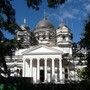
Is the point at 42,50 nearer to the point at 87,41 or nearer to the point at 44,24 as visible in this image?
the point at 44,24

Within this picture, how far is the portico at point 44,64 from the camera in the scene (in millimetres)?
79188

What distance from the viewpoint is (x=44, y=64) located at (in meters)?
81.9

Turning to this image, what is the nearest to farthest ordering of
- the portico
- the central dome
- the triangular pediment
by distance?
the triangular pediment, the portico, the central dome

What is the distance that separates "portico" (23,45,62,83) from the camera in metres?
79.2

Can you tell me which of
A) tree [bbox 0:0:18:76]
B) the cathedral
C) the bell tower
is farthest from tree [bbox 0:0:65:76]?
the bell tower

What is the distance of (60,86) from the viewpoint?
80.6ft

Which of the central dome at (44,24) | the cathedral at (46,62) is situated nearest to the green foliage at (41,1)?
the cathedral at (46,62)

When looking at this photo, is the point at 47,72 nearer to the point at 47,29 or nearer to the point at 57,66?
the point at 57,66

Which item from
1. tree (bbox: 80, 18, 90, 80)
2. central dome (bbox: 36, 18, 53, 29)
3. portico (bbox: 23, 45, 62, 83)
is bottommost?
tree (bbox: 80, 18, 90, 80)

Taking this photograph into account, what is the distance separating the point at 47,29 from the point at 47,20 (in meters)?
5.97

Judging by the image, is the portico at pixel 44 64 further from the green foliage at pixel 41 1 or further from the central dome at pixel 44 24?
the green foliage at pixel 41 1

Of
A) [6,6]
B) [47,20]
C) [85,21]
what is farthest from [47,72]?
[6,6]

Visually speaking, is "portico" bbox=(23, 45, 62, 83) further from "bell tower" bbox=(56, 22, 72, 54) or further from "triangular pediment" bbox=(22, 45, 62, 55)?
"bell tower" bbox=(56, 22, 72, 54)

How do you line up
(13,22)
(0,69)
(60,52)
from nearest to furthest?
(13,22), (0,69), (60,52)
